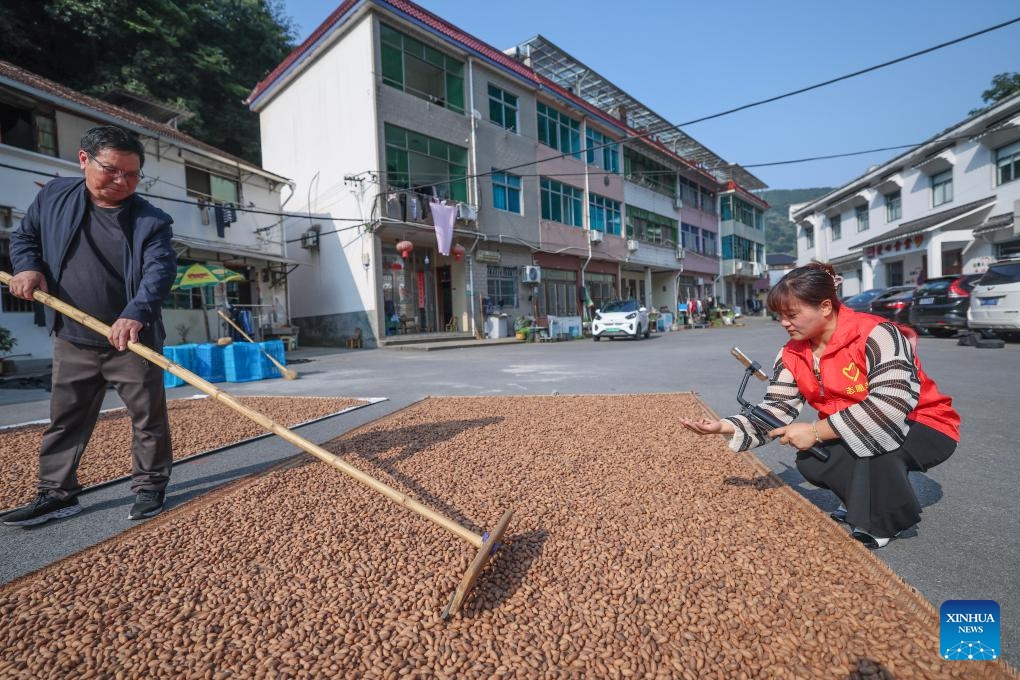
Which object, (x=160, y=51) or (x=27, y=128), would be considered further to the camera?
(x=160, y=51)

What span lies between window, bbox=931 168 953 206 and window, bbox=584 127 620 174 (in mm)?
13470

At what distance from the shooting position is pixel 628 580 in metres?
1.82

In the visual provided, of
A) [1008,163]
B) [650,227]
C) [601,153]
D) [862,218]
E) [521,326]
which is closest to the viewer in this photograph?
[1008,163]

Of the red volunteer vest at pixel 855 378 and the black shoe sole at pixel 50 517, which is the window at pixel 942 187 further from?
the black shoe sole at pixel 50 517

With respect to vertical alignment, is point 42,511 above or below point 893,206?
below

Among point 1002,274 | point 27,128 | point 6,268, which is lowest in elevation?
point 1002,274

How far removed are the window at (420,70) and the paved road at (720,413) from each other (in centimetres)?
983

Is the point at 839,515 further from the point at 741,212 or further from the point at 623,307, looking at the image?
the point at 741,212

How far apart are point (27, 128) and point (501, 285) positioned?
12.9 m

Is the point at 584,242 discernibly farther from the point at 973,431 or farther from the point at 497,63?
the point at 973,431

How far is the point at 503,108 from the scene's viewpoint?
18266mm

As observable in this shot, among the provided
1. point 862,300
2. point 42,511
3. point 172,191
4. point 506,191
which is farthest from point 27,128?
point 862,300

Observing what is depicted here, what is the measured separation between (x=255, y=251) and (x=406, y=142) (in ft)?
18.2

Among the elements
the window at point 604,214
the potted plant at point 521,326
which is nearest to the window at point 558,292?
the potted plant at point 521,326
